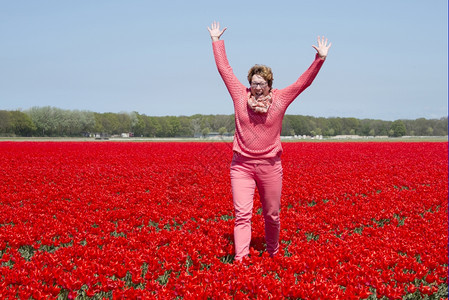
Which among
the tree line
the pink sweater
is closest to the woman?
the pink sweater

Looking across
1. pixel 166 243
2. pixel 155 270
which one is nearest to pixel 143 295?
pixel 155 270

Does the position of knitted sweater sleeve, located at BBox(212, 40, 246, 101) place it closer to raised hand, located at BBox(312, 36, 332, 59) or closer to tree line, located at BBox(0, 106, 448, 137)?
raised hand, located at BBox(312, 36, 332, 59)

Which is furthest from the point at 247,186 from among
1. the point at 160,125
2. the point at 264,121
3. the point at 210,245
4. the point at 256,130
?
the point at 160,125

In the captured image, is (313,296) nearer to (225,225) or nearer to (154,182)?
(225,225)

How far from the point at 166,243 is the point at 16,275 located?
2.16m

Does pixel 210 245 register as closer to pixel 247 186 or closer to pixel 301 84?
pixel 247 186

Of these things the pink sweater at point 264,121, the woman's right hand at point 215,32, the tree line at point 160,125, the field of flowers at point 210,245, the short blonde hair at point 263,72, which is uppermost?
the tree line at point 160,125

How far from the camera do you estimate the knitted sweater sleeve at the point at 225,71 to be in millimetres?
4305

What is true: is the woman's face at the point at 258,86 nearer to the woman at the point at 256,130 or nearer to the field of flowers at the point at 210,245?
the woman at the point at 256,130

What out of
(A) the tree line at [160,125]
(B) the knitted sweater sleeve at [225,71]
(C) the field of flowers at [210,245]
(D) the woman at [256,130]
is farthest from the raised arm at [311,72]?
(A) the tree line at [160,125]

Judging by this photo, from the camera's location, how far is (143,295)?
3.18 m

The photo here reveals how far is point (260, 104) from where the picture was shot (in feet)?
13.4

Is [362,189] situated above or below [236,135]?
below

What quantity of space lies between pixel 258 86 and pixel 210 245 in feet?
7.26
